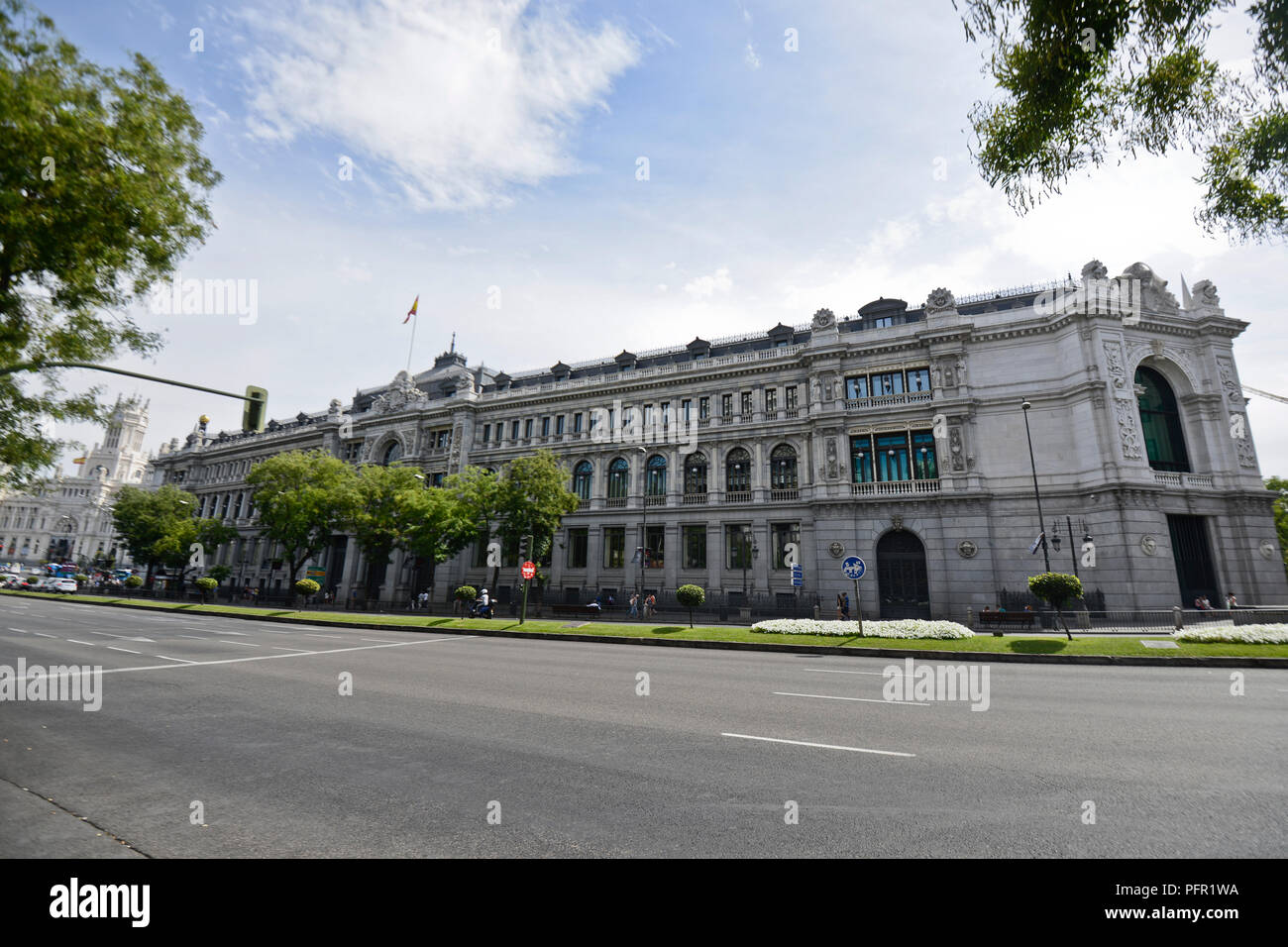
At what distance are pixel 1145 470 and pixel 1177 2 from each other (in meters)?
28.0

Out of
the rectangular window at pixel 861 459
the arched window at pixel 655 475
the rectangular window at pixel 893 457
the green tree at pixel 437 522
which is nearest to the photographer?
the rectangular window at pixel 893 457

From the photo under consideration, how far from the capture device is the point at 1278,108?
7.99 metres

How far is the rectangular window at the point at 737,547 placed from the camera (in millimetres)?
34094

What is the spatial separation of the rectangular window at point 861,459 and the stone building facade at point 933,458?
0.09 m

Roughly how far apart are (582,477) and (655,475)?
601 centimetres

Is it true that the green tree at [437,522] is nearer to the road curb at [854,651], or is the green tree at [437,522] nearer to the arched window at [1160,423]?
the road curb at [854,651]

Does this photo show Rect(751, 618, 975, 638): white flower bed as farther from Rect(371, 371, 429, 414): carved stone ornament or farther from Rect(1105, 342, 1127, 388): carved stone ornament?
Rect(371, 371, 429, 414): carved stone ornament

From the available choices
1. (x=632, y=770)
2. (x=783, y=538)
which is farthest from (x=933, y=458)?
(x=632, y=770)

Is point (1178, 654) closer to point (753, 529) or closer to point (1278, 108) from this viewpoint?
point (1278, 108)

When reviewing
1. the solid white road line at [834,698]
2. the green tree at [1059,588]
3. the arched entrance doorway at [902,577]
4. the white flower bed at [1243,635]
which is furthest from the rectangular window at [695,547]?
the solid white road line at [834,698]

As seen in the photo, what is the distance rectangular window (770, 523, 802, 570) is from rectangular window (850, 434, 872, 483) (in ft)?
14.9

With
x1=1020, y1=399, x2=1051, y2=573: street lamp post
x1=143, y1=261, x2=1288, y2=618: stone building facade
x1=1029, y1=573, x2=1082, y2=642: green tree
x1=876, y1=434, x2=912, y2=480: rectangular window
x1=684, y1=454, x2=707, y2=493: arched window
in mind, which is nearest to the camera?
x1=1029, y1=573, x2=1082, y2=642: green tree

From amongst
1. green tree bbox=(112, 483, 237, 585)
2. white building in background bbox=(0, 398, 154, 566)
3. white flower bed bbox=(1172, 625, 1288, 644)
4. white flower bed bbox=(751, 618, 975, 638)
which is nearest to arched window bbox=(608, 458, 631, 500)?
white flower bed bbox=(751, 618, 975, 638)

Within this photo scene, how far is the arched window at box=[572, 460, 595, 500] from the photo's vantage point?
135ft
